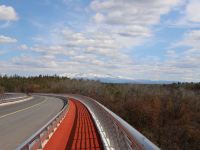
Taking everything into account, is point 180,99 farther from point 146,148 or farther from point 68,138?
point 146,148

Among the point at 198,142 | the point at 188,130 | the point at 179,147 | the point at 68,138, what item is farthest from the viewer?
the point at 188,130

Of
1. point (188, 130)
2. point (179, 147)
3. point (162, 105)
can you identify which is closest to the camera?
point (179, 147)

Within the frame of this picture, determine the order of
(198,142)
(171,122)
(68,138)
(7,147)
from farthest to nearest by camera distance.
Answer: (171,122)
(198,142)
(68,138)
(7,147)

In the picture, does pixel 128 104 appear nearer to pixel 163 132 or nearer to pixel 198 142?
pixel 163 132

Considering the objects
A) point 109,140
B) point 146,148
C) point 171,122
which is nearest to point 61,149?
point 109,140

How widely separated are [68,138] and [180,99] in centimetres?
5672

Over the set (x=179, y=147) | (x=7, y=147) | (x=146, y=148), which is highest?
(x=146, y=148)

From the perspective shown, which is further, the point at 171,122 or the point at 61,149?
the point at 171,122

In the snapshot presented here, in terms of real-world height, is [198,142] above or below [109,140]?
below

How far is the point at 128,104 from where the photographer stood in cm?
6650

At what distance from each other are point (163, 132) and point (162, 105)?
722 inches

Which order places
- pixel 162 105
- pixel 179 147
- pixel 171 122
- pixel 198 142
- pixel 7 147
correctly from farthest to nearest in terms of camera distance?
pixel 162 105 < pixel 171 122 < pixel 198 142 < pixel 179 147 < pixel 7 147

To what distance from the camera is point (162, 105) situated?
6981cm

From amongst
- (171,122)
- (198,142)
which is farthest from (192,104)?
(198,142)
